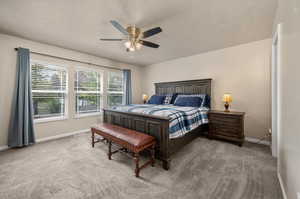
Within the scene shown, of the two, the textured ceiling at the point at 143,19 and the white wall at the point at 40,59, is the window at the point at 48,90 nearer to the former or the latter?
the white wall at the point at 40,59

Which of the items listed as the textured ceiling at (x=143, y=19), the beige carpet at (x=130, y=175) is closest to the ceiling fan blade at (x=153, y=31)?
the textured ceiling at (x=143, y=19)

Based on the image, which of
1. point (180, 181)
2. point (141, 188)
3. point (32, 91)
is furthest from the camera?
point (32, 91)

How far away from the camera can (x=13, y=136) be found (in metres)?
2.65

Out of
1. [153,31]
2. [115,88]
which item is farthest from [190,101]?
[115,88]

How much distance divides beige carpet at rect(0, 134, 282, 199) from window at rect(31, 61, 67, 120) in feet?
3.47

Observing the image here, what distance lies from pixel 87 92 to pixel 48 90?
99cm

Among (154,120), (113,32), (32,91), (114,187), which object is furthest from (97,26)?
(114,187)

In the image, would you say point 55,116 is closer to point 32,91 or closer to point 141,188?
point 32,91

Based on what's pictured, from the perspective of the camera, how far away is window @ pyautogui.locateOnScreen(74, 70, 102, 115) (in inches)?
149

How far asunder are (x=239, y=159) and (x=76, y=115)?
4.22 m

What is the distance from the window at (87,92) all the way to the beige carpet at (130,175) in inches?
62.6

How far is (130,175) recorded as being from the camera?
5.84ft

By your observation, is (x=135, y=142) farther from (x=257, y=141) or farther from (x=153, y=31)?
(x=257, y=141)

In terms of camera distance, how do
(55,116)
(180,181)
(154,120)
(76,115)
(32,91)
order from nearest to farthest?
(180,181), (154,120), (32,91), (55,116), (76,115)
